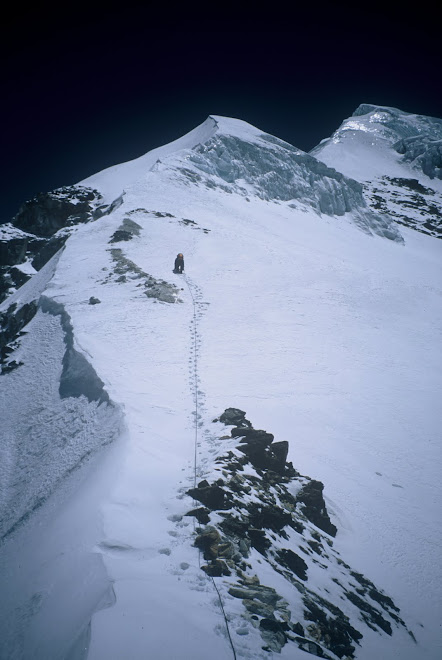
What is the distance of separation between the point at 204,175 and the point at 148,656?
126 feet

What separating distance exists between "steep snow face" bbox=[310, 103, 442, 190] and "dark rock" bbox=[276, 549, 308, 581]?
8838 centimetres

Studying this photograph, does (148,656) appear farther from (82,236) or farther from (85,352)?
(82,236)

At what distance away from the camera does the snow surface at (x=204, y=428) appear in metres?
3.54

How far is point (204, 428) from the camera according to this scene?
25.7 ft

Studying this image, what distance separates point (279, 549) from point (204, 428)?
3275 millimetres

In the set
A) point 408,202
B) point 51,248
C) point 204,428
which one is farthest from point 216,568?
point 408,202

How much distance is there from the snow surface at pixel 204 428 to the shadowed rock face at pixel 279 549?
0.63 ft

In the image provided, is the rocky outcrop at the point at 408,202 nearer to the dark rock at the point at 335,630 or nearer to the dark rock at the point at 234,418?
the dark rock at the point at 234,418

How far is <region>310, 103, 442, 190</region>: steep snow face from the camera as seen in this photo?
273ft

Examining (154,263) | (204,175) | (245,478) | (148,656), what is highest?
(204,175)

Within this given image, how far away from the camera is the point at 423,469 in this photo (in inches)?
346

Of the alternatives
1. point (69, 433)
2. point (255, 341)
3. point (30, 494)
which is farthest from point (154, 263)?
point (30, 494)

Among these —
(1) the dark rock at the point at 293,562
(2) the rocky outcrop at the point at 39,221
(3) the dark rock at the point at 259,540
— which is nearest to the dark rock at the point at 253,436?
(3) the dark rock at the point at 259,540

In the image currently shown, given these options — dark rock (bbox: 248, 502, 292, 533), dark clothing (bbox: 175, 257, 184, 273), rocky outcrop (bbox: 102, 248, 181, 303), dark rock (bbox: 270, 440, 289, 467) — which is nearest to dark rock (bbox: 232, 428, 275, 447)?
dark rock (bbox: 270, 440, 289, 467)
